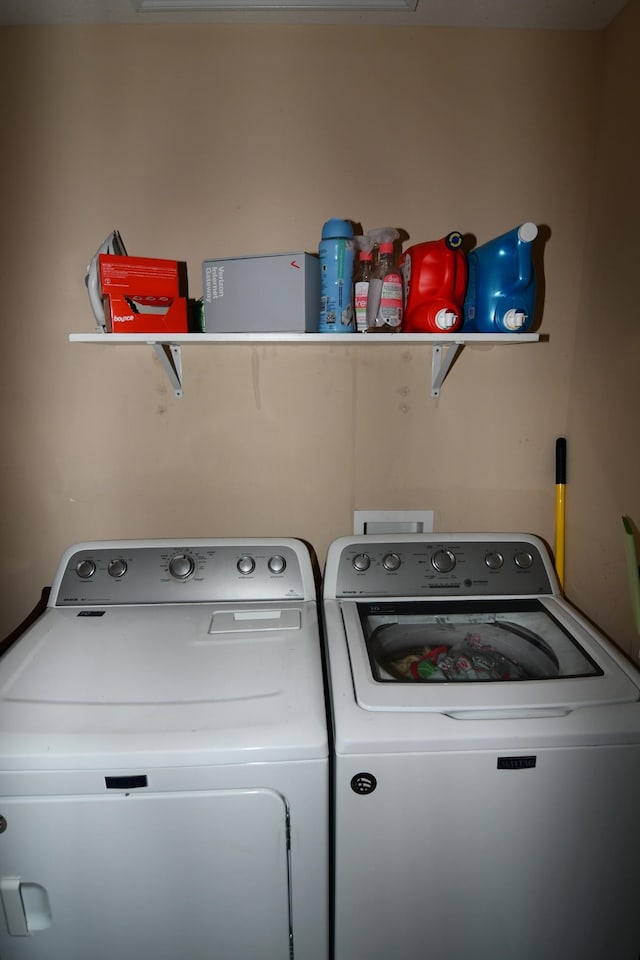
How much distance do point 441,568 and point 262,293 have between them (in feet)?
3.08

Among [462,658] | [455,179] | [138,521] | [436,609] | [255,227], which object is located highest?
[455,179]

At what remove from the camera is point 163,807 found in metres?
1.05

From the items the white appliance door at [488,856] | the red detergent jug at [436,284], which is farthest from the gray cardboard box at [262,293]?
the white appliance door at [488,856]

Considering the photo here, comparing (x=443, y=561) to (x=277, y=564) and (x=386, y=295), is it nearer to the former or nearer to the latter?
(x=277, y=564)

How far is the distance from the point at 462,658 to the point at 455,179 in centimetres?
144

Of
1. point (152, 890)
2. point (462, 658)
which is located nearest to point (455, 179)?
point (462, 658)

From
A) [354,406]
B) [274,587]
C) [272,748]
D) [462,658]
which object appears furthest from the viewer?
[354,406]

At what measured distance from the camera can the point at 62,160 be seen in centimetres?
163

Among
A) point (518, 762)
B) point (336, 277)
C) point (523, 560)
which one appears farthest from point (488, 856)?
point (336, 277)

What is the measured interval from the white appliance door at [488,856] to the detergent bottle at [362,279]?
1101 millimetres

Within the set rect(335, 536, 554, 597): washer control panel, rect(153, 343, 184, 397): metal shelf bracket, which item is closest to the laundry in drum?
rect(335, 536, 554, 597): washer control panel

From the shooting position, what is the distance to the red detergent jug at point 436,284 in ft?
4.75

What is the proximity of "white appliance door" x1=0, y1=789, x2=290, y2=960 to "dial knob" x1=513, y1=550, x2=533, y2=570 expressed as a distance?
96 centimetres

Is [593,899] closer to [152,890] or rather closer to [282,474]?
[152,890]
